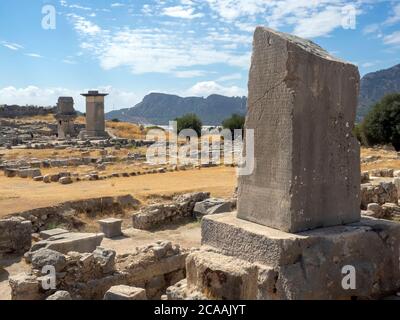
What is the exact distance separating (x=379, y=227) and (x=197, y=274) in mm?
2067

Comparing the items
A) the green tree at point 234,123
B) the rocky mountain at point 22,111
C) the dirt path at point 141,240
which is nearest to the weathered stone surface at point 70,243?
the dirt path at point 141,240

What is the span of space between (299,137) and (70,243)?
6.21 meters

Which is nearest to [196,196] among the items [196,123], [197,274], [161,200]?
[161,200]

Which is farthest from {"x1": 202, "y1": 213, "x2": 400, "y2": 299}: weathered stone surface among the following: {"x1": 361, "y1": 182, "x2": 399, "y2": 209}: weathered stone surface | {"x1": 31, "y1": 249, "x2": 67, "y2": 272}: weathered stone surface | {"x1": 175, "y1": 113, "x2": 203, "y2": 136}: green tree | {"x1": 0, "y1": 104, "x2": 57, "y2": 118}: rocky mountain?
{"x1": 0, "y1": 104, "x2": 57, "y2": 118}: rocky mountain

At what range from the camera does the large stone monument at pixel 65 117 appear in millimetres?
47256

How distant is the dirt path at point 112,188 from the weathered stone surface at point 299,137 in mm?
8976

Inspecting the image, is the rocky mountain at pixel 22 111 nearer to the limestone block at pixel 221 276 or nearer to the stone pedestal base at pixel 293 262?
the limestone block at pixel 221 276

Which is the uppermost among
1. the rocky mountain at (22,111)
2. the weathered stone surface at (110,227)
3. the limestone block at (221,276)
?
the rocky mountain at (22,111)

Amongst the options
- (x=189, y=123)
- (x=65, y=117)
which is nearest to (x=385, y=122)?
(x=189, y=123)

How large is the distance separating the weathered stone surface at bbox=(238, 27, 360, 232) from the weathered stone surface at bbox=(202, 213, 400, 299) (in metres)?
0.19

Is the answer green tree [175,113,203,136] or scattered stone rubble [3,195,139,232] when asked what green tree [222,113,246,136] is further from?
scattered stone rubble [3,195,139,232]

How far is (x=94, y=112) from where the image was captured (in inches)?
1764

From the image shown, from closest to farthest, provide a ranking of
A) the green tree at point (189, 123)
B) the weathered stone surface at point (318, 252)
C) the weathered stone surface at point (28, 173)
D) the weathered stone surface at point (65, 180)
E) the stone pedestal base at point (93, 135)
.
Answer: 1. the weathered stone surface at point (318, 252)
2. the weathered stone surface at point (65, 180)
3. the weathered stone surface at point (28, 173)
4. the stone pedestal base at point (93, 135)
5. the green tree at point (189, 123)
